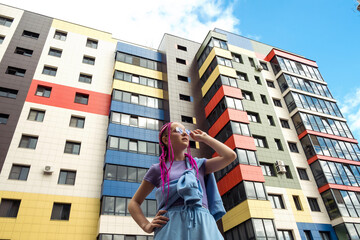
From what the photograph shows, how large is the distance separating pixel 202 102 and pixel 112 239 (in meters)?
18.0

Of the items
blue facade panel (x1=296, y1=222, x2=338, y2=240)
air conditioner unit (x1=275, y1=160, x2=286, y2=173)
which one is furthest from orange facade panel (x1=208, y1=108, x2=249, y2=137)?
blue facade panel (x1=296, y1=222, x2=338, y2=240)

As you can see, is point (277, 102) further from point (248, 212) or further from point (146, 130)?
point (146, 130)

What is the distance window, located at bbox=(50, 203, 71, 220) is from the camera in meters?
20.3

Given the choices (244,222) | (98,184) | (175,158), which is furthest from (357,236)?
(175,158)

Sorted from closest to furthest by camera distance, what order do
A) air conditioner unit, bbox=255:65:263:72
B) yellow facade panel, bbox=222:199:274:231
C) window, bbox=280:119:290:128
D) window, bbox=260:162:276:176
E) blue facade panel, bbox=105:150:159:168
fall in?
1. yellow facade panel, bbox=222:199:274:231
2. blue facade panel, bbox=105:150:159:168
3. window, bbox=260:162:276:176
4. window, bbox=280:119:290:128
5. air conditioner unit, bbox=255:65:263:72

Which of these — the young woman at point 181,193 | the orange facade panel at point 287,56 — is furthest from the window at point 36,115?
the orange facade panel at point 287,56

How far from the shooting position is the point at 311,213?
77.0 ft

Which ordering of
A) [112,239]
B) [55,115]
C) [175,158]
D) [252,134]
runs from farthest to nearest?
1. [252,134]
2. [55,115]
3. [112,239]
4. [175,158]

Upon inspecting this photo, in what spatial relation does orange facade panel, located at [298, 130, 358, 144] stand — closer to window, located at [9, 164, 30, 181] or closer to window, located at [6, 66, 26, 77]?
window, located at [9, 164, 30, 181]

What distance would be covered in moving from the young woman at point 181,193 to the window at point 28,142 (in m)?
22.3

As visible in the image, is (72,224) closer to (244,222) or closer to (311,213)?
(244,222)

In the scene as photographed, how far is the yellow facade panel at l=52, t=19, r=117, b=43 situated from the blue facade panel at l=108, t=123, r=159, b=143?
13.3m

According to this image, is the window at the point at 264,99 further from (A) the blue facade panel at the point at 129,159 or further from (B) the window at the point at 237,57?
(A) the blue facade panel at the point at 129,159

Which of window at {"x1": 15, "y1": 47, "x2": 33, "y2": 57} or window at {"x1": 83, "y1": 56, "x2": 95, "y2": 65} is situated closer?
window at {"x1": 15, "y1": 47, "x2": 33, "y2": 57}
